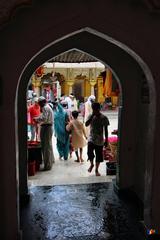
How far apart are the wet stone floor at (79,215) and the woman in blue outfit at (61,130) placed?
2500 mm

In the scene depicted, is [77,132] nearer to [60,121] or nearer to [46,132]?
[60,121]

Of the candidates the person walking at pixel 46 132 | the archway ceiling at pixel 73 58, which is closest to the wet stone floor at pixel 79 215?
the person walking at pixel 46 132

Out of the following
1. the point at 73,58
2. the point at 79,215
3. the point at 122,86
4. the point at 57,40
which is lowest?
the point at 79,215

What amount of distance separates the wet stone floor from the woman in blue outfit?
2.50 metres

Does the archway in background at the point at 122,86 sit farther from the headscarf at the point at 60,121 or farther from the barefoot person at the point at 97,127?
the headscarf at the point at 60,121

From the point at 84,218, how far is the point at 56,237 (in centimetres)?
78

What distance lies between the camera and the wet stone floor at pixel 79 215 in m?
4.55

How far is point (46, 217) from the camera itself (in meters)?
5.13

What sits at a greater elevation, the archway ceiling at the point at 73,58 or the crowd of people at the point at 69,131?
the archway ceiling at the point at 73,58

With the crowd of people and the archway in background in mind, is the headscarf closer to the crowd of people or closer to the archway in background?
the crowd of people

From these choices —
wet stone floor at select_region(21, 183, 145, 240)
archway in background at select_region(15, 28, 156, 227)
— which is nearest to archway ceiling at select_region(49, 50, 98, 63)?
archway in background at select_region(15, 28, 156, 227)

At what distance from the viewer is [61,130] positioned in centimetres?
876

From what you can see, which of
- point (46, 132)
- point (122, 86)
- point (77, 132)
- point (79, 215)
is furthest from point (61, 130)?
point (79, 215)

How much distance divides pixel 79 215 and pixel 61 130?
3.87 meters
